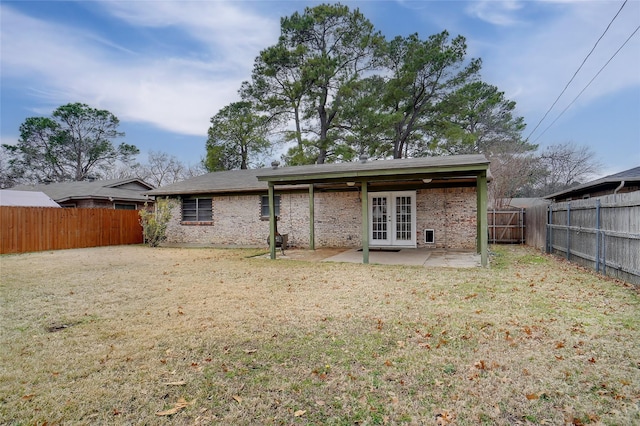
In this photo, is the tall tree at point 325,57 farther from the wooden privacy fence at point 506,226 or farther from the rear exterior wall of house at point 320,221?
the wooden privacy fence at point 506,226

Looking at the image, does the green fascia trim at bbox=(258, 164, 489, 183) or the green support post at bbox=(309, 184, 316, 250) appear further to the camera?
the green support post at bbox=(309, 184, 316, 250)

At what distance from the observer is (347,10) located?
21.2 meters

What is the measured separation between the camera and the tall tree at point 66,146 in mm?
31547

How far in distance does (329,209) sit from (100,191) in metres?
14.6

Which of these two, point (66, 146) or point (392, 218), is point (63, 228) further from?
point (66, 146)

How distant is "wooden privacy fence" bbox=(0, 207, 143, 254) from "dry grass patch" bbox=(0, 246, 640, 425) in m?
8.45

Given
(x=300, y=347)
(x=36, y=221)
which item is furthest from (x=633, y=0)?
(x=36, y=221)

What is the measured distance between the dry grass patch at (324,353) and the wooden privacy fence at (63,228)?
845cm

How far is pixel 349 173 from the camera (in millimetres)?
8977

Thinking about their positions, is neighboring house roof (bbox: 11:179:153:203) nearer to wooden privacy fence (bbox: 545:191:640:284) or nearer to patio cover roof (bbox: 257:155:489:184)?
patio cover roof (bbox: 257:155:489:184)

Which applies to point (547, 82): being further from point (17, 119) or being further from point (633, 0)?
point (17, 119)

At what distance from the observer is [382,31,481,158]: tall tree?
2031 cm

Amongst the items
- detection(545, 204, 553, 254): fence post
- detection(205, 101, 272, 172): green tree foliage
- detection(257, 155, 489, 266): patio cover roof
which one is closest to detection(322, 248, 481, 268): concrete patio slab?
detection(257, 155, 489, 266): patio cover roof

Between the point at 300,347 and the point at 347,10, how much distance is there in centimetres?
2261
